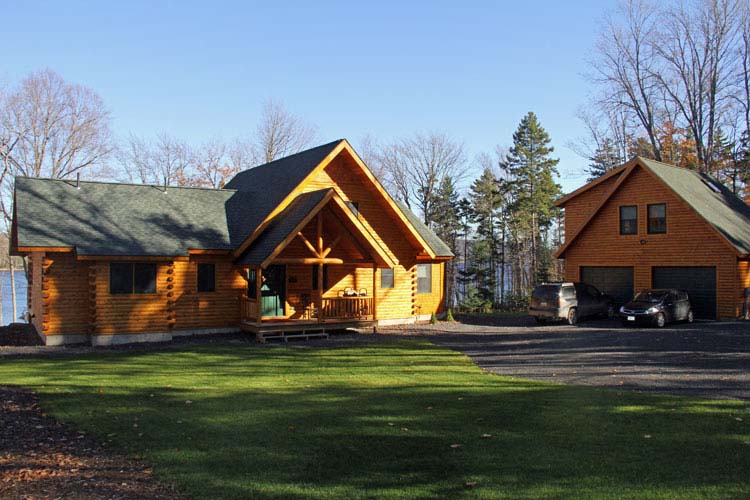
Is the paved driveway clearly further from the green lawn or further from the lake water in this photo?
the lake water

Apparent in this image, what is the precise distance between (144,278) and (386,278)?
30.4 feet

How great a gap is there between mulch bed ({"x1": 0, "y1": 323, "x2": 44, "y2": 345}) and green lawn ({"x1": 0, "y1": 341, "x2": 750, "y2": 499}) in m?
6.80

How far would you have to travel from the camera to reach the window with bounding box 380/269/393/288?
24.5 metres

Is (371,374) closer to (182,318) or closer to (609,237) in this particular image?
(182,318)

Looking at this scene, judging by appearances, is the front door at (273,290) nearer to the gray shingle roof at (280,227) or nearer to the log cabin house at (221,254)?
the log cabin house at (221,254)

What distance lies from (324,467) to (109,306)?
14406mm

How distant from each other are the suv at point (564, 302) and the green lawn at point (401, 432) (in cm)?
1153

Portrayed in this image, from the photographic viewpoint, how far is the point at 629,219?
2736cm

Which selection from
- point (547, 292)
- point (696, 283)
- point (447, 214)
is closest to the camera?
Answer: point (547, 292)

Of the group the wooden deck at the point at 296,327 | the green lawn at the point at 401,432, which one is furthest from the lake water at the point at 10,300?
the green lawn at the point at 401,432

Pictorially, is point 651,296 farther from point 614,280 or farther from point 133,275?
point 133,275

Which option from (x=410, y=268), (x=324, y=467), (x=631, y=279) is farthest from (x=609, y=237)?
(x=324, y=467)

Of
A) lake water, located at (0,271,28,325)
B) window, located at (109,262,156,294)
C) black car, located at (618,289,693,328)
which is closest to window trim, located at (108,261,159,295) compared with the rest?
window, located at (109,262,156,294)

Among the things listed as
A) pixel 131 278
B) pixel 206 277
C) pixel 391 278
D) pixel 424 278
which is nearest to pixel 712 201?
pixel 424 278
